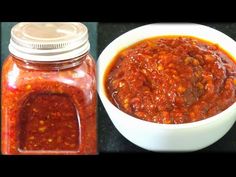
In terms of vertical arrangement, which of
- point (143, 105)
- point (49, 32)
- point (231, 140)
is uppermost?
point (49, 32)

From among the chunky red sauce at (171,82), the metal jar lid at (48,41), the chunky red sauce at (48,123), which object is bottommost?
the chunky red sauce at (48,123)

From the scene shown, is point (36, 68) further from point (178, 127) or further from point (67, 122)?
point (178, 127)

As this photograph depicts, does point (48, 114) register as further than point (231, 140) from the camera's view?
No

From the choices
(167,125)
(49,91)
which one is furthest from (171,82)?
(49,91)

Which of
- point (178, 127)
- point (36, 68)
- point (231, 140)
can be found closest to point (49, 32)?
point (36, 68)

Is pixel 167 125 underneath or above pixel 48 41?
underneath

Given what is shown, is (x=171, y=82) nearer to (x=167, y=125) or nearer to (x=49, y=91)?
(x=167, y=125)
